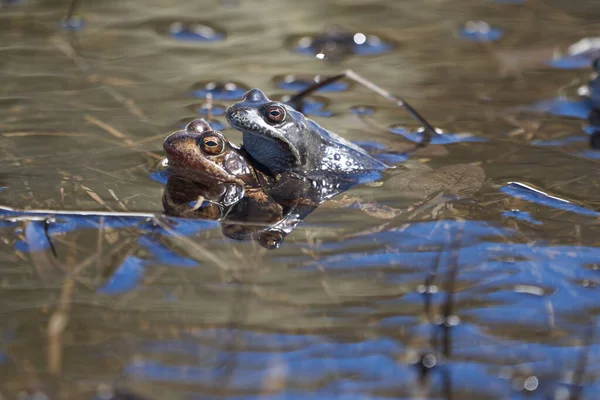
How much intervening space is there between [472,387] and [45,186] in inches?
109

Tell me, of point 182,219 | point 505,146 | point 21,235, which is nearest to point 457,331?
point 182,219

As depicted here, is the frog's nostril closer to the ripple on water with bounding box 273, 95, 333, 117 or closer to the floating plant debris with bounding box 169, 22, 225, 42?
the ripple on water with bounding box 273, 95, 333, 117

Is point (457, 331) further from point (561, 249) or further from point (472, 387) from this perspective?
point (561, 249)

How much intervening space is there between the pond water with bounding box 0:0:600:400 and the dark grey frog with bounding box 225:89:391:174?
0.27 meters

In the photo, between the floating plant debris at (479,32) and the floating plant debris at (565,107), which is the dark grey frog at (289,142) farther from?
the floating plant debris at (479,32)

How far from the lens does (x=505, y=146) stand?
546 centimetres

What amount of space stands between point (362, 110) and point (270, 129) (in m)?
1.45

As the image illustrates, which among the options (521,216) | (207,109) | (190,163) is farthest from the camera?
(207,109)

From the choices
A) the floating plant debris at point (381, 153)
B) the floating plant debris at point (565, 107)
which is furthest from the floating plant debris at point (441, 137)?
the floating plant debris at point (565, 107)

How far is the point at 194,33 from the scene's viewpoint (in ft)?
24.1

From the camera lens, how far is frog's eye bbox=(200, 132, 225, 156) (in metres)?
4.77

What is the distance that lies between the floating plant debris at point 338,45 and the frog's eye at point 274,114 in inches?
93.2

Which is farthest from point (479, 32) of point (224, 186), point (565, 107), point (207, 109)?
point (224, 186)

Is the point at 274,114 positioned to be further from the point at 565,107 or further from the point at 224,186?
the point at 565,107
